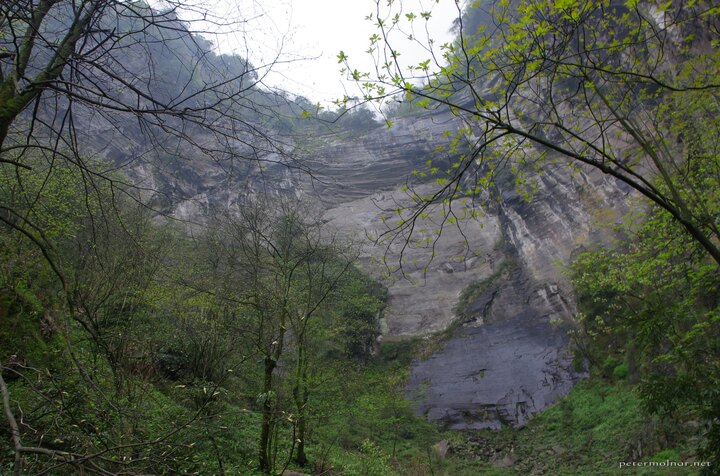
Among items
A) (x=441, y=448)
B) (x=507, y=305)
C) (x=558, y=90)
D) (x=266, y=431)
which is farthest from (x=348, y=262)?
(x=507, y=305)

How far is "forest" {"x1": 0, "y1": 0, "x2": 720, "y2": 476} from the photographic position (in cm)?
228

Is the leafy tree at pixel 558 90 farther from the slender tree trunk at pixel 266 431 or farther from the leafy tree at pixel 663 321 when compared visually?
the slender tree trunk at pixel 266 431

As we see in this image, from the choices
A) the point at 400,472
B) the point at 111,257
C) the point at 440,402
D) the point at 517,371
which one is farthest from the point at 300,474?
the point at 517,371

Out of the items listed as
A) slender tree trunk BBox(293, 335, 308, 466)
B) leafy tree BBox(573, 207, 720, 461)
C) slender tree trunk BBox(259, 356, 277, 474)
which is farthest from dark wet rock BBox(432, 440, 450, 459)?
slender tree trunk BBox(259, 356, 277, 474)

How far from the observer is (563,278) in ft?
54.9

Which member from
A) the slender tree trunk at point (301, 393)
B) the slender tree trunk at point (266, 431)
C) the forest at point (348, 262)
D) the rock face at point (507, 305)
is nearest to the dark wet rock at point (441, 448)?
the forest at point (348, 262)

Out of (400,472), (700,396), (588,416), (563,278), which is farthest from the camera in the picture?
(563,278)

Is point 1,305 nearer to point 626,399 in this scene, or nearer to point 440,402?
point 626,399

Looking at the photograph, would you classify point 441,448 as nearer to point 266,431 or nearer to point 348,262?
point 348,262

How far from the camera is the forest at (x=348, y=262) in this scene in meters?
2.28

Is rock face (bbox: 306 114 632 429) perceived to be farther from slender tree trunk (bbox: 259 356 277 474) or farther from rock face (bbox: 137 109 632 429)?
slender tree trunk (bbox: 259 356 277 474)

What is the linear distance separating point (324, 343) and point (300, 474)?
5.57 m

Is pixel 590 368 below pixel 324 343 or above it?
below

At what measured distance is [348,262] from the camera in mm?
8016
